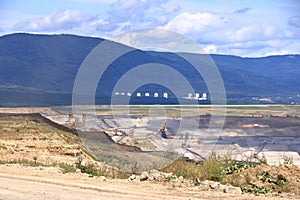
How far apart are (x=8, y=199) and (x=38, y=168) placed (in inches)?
255

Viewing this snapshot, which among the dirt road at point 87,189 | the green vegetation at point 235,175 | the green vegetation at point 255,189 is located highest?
the green vegetation at point 235,175

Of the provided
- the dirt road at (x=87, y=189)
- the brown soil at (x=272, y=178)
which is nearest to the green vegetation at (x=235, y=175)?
the brown soil at (x=272, y=178)

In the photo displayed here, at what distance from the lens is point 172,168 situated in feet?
61.6

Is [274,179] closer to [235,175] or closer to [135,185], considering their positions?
[235,175]

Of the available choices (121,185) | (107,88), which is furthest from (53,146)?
(107,88)

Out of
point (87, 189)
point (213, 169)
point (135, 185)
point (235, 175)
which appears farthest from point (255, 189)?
point (87, 189)

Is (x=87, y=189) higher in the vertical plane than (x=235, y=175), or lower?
lower

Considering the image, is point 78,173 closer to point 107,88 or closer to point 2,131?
point 2,131

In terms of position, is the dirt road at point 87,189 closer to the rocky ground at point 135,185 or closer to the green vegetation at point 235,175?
the rocky ground at point 135,185

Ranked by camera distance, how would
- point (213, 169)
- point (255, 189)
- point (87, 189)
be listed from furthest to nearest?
point (213, 169)
point (255, 189)
point (87, 189)

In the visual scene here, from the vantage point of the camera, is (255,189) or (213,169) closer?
(255,189)

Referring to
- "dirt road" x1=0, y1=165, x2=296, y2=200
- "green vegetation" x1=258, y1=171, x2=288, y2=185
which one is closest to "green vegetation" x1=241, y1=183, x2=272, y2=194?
"dirt road" x1=0, y1=165, x2=296, y2=200

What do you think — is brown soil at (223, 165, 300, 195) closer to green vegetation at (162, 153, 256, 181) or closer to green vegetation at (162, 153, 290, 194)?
green vegetation at (162, 153, 290, 194)

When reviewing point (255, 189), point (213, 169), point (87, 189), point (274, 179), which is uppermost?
point (213, 169)
